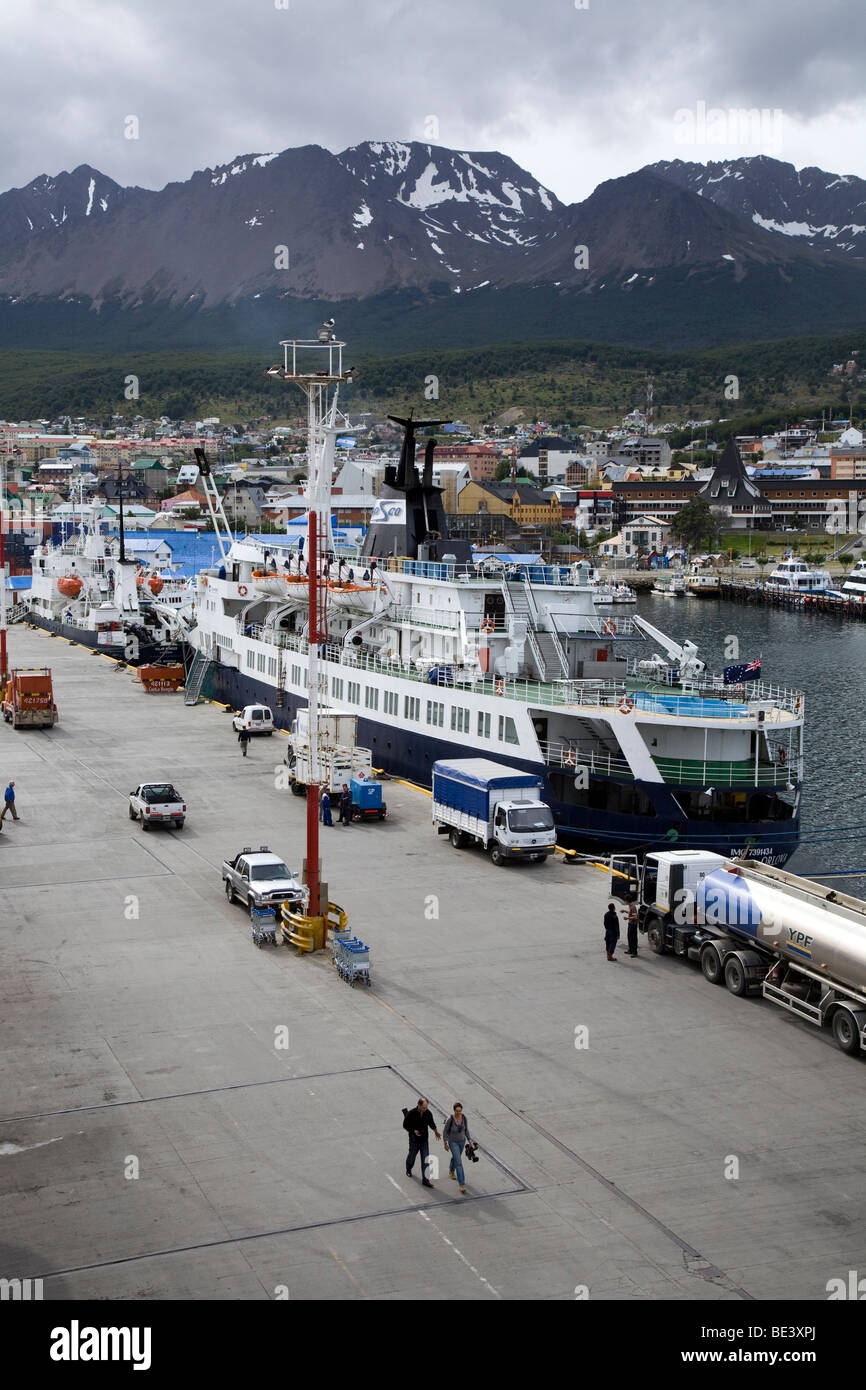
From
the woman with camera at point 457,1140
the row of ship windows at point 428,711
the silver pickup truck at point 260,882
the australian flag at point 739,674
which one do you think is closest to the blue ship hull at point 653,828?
the row of ship windows at point 428,711

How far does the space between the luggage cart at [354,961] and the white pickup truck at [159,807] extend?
12.1 metres

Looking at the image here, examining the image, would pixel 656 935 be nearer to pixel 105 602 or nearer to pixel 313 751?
pixel 313 751

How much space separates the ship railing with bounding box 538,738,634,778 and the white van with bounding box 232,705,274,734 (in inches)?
589

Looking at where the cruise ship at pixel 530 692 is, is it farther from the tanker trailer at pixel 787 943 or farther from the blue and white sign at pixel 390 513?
the tanker trailer at pixel 787 943

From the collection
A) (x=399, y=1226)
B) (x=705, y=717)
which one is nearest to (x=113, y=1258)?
(x=399, y=1226)

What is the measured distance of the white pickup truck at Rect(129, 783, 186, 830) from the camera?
34.0 m

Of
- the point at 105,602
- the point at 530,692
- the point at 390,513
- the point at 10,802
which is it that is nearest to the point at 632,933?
the point at 530,692

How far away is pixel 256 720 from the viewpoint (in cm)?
4769

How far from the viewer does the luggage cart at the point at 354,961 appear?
22531 millimetres

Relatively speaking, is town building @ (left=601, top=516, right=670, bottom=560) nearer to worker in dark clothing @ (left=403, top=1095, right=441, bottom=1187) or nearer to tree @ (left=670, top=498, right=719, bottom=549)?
tree @ (left=670, top=498, right=719, bottom=549)

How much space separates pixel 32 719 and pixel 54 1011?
2939 centimetres

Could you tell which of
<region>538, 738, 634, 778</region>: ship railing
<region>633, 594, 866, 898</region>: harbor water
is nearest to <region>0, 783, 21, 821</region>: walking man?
<region>538, 738, 634, 778</region>: ship railing

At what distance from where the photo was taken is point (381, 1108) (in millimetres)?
17875
